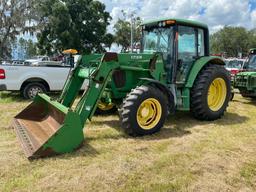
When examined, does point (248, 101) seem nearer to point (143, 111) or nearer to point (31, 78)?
point (143, 111)

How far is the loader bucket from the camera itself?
4.86 meters

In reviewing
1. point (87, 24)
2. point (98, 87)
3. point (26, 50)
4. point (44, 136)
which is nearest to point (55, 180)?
point (44, 136)

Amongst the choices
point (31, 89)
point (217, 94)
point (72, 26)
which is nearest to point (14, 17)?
point (72, 26)

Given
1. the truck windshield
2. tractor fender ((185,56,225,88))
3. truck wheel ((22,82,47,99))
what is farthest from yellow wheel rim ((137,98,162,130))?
truck wheel ((22,82,47,99))

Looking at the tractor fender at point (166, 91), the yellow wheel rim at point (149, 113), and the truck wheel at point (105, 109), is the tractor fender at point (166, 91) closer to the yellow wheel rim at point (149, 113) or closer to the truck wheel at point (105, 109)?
the yellow wheel rim at point (149, 113)

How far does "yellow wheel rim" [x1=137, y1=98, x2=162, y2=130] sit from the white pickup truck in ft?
19.3

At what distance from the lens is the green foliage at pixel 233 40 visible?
61250 mm

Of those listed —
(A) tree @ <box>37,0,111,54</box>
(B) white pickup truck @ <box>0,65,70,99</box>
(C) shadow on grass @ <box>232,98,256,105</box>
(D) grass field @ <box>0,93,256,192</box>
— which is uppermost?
(A) tree @ <box>37,0,111,54</box>

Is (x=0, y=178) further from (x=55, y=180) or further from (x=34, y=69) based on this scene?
(x=34, y=69)

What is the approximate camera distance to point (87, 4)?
34500 mm

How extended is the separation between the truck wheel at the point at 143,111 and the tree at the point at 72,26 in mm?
26927

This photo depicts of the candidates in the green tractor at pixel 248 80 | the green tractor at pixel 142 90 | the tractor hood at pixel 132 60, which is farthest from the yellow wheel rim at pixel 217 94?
the green tractor at pixel 248 80

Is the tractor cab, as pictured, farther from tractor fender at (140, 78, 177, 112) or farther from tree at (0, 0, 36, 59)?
tree at (0, 0, 36, 59)

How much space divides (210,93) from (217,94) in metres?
0.29
